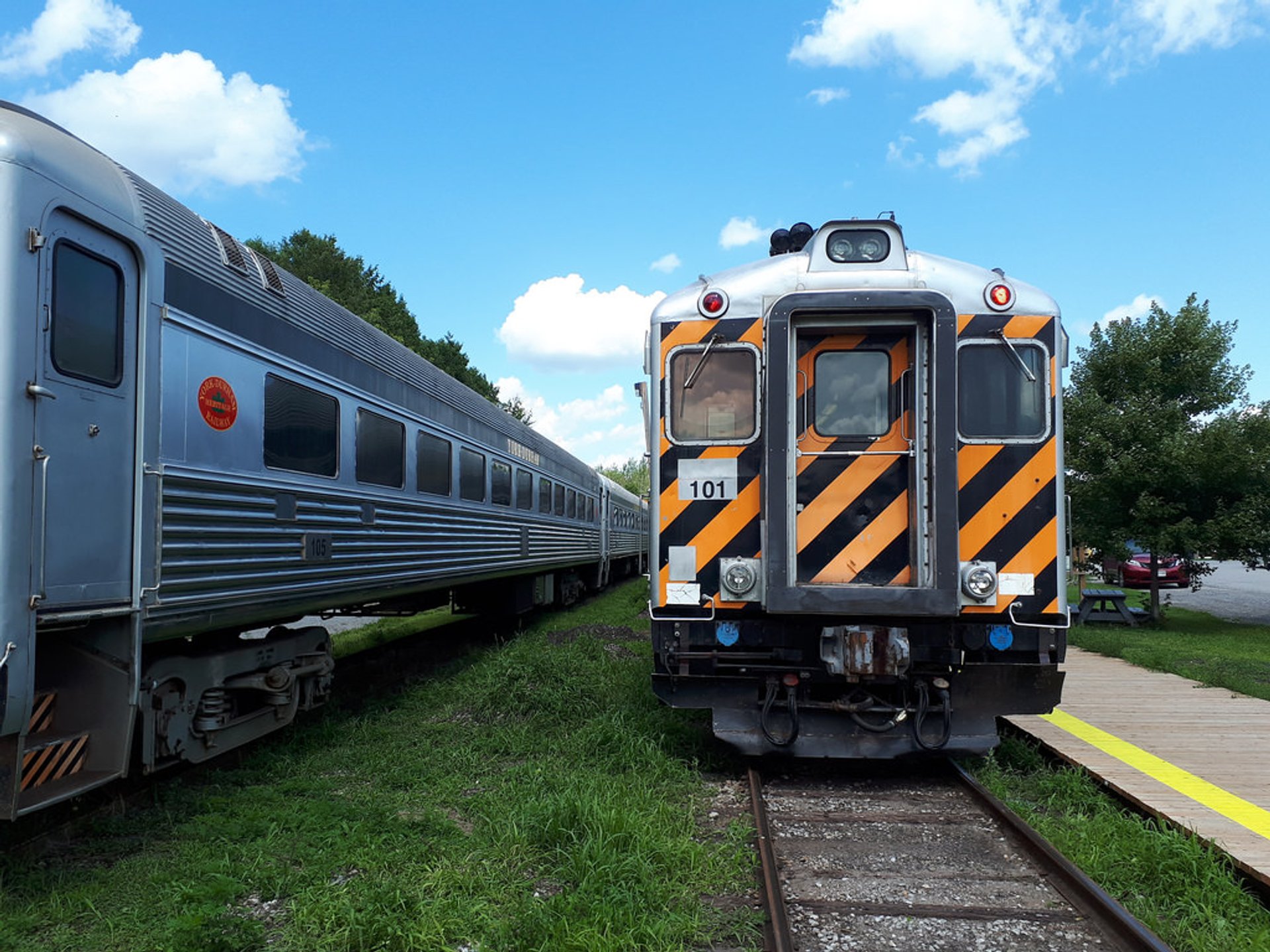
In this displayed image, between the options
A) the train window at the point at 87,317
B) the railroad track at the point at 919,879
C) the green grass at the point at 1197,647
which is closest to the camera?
the railroad track at the point at 919,879

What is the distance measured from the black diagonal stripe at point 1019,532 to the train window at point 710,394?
1.60m

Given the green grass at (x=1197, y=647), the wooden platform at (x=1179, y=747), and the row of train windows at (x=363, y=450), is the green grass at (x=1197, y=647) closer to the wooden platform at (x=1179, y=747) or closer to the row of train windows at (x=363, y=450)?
the wooden platform at (x=1179, y=747)

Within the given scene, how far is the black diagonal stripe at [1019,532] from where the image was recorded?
17.0ft

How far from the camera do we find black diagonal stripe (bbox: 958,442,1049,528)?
5230 mm

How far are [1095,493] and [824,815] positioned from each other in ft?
35.5

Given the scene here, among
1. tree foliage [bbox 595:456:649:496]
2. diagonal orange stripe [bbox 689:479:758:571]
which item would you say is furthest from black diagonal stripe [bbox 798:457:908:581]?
tree foliage [bbox 595:456:649:496]

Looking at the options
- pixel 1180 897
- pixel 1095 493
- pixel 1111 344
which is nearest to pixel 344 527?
pixel 1180 897

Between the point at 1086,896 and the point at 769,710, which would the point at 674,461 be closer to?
the point at 769,710

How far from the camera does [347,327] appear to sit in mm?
7016

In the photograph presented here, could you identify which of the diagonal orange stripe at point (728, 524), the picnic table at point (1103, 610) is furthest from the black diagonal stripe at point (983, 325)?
the picnic table at point (1103, 610)

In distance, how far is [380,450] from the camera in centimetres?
716

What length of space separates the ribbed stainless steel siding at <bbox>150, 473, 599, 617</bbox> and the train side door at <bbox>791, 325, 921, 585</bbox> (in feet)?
10.6

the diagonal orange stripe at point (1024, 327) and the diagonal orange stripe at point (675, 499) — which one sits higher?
the diagonal orange stripe at point (1024, 327)

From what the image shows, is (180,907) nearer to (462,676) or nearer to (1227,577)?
(462,676)
